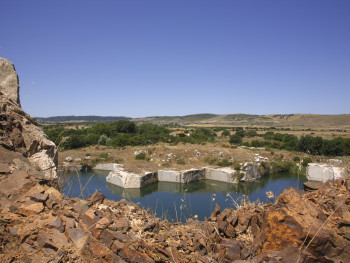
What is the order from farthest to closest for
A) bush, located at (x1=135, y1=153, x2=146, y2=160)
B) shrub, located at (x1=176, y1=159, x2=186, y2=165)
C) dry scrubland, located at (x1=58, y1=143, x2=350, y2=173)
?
1. bush, located at (x1=135, y1=153, x2=146, y2=160)
2. shrub, located at (x1=176, y1=159, x2=186, y2=165)
3. dry scrubland, located at (x1=58, y1=143, x2=350, y2=173)

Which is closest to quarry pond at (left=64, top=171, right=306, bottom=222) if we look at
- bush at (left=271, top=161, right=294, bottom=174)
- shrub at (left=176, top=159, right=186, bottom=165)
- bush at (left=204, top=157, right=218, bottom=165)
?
bush at (left=271, top=161, right=294, bottom=174)

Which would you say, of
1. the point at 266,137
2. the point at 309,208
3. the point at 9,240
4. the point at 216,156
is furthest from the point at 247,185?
the point at 266,137

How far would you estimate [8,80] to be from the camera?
444cm

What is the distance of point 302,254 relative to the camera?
2.37m

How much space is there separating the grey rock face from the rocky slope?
5.49 ft

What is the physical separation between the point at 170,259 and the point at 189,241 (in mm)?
334

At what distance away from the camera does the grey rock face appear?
4391 millimetres

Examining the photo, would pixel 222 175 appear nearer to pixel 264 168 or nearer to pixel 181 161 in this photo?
pixel 181 161

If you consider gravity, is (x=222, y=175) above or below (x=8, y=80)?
below

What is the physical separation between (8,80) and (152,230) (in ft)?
12.6

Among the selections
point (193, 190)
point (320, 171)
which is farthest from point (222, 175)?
point (320, 171)

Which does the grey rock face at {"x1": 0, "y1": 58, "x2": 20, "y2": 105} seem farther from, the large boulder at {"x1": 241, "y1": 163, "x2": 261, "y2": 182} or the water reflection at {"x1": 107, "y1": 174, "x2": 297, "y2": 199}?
the large boulder at {"x1": 241, "y1": 163, "x2": 261, "y2": 182}

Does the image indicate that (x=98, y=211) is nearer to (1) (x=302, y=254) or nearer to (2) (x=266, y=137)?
(1) (x=302, y=254)

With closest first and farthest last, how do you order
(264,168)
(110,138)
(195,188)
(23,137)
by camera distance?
(23,137) < (195,188) < (264,168) < (110,138)
